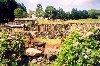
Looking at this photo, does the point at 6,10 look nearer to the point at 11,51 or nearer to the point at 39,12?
the point at 39,12

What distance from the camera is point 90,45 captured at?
18109mm

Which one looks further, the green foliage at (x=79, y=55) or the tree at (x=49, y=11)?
the tree at (x=49, y=11)

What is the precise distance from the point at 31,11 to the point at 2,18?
3575 centimetres

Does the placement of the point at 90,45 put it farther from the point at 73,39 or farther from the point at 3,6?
the point at 3,6

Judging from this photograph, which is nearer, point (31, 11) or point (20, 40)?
point (20, 40)

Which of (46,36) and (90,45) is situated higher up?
(90,45)

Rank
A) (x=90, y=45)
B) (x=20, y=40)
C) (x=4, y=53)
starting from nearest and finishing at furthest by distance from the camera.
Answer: (x=90, y=45) → (x=4, y=53) → (x=20, y=40)

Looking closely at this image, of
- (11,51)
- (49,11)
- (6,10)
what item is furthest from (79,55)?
(49,11)

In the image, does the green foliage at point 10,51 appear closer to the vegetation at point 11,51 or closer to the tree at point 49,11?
the vegetation at point 11,51

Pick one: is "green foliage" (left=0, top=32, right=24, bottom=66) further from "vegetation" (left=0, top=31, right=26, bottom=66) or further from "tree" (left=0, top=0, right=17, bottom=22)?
"tree" (left=0, top=0, right=17, bottom=22)

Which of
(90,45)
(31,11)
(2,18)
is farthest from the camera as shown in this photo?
(31,11)

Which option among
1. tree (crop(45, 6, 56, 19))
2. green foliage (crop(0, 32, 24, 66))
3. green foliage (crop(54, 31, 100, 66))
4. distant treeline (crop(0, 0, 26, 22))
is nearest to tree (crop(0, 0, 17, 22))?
distant treeline (crop(0, 0, 26, 22))

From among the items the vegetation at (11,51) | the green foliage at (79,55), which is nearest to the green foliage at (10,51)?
the vegetation at (11,51)

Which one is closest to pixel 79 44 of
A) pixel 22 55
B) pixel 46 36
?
pixel 22 55
